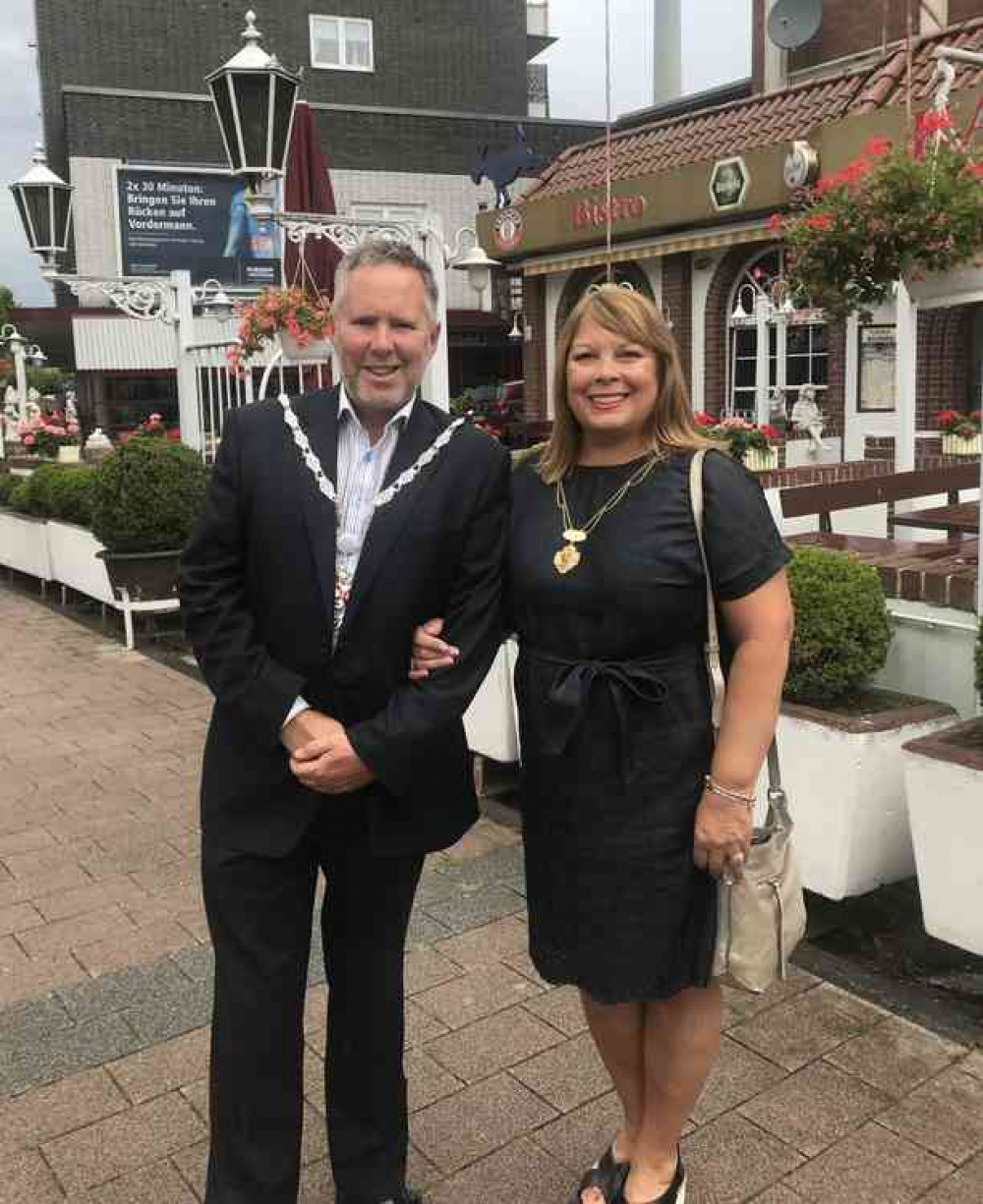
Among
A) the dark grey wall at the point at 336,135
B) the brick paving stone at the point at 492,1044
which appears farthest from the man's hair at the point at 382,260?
the dark grey wall at the point at 336,135

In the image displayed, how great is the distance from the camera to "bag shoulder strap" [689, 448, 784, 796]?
2062mm

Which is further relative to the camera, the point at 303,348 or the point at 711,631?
the point at 303,348

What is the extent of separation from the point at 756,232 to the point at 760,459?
8008mm

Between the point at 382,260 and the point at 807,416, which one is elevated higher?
the point at 382,260

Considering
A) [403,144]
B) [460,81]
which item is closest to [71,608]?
[403,144]

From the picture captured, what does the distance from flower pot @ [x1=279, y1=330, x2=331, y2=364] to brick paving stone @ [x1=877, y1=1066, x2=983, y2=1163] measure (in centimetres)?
566

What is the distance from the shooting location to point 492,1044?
2.99 metres

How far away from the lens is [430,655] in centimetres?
206

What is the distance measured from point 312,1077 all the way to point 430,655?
1.39 metres

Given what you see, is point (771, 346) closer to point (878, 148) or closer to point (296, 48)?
point (878, 148)

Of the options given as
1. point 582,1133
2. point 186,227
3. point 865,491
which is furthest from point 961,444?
point 186,227

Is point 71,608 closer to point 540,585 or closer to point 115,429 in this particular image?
point 540,585

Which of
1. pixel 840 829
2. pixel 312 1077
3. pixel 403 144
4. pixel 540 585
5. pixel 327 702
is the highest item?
pixel 403 144

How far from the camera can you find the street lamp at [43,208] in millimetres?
8688
